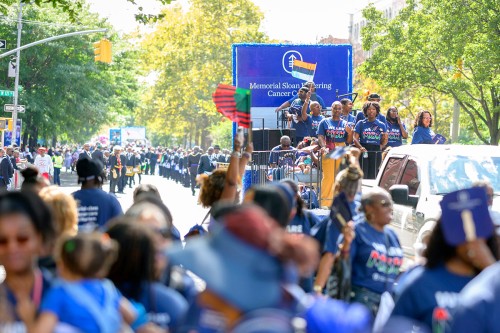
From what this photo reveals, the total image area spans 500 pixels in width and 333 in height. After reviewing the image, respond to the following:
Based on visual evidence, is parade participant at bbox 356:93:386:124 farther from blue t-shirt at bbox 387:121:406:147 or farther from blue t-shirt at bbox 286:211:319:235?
blue t-shirt at bbox 286:211:319:235

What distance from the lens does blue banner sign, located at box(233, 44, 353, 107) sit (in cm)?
2359

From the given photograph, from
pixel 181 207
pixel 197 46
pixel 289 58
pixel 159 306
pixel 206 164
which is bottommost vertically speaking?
pixel 181 207

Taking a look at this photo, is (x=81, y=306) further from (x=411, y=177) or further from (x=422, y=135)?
(x=422, y=135)

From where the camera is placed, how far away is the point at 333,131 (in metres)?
16.8

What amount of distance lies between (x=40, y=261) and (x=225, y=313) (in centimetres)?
324

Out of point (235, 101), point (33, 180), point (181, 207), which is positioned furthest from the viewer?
point (181, 207)

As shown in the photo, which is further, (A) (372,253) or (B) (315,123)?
(B) (315,123)

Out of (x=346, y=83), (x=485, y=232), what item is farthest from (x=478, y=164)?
(x=346, y=83)

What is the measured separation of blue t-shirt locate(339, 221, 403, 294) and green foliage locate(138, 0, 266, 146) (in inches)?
2515

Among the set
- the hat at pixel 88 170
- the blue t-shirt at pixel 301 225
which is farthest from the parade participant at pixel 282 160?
the blue t-shirt at pixel 301 225

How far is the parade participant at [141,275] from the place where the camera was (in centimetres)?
469

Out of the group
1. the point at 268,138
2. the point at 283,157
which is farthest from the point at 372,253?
the point at 268,138

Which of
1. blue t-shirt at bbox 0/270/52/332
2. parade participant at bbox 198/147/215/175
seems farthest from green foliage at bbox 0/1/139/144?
blue t-shirt at bbox 0/270/52/332

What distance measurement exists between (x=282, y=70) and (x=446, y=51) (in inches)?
543
